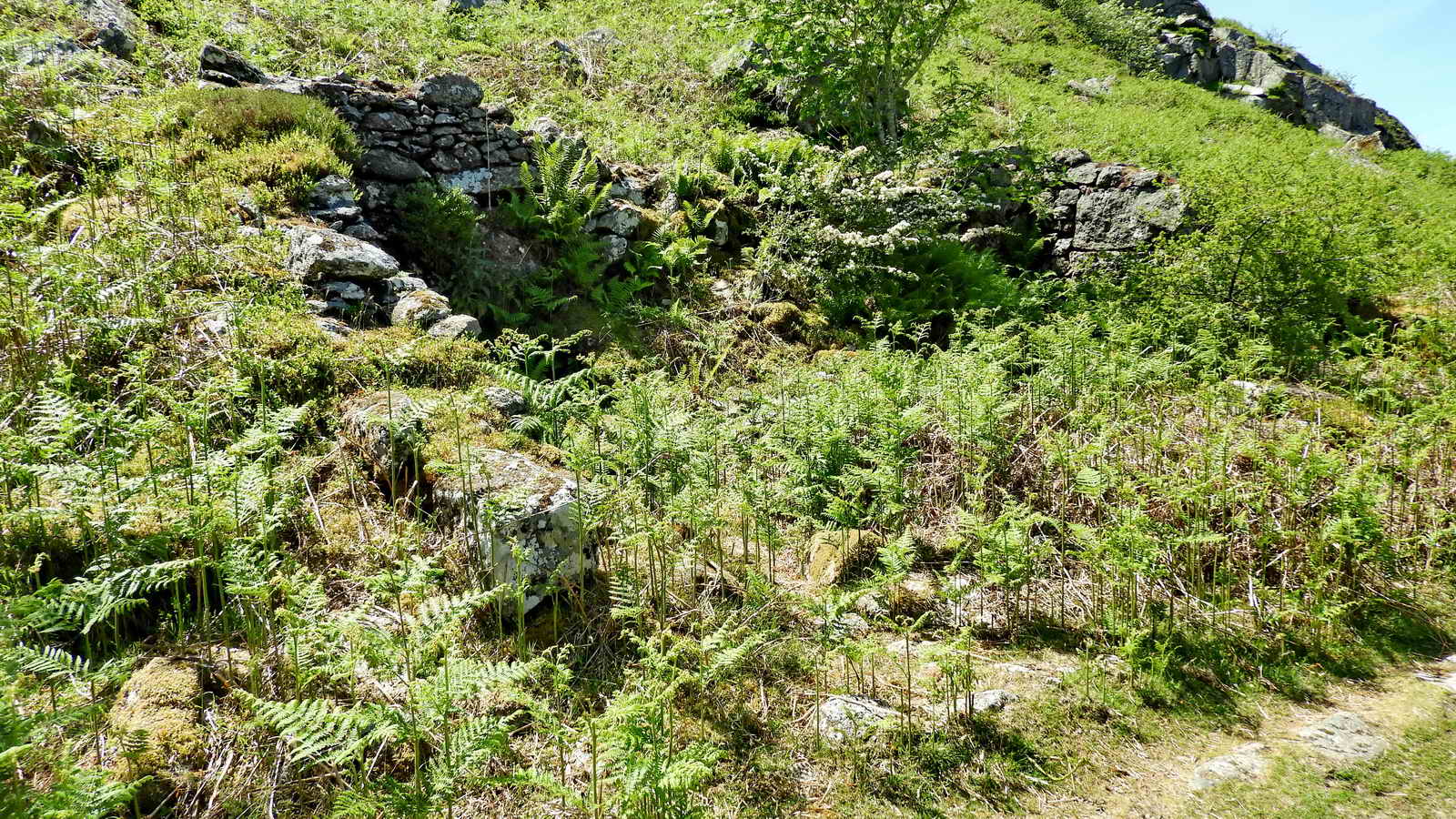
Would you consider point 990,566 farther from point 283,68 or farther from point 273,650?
point 283,68

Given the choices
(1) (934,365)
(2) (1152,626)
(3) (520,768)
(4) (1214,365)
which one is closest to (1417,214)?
(4) (1214,365)

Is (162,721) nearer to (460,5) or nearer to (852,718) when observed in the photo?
(852,718)

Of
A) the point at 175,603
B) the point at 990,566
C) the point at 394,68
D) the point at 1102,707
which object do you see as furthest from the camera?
the point at 394,68

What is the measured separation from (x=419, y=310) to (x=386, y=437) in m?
1.83

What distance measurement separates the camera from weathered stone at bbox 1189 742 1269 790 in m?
2.91

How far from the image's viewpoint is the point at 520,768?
2789 mm

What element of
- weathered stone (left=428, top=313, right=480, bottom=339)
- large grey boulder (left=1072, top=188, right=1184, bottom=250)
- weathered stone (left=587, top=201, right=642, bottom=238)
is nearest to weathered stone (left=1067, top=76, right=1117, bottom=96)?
large grey boulder (left=1072, top=188, right=1184, bottom=250)

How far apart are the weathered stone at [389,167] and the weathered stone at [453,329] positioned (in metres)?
2.66

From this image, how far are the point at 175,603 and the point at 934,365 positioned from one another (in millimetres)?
5412

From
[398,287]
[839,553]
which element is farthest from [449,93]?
[839,553]

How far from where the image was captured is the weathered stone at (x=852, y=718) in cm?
311

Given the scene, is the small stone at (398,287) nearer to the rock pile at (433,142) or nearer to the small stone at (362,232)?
the small stone at (362,232)

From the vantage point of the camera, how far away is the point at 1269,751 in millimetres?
3080

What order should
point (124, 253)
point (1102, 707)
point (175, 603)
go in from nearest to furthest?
1. point (175, 603)
2. point (1102, 707)
3. point (124, 253)
